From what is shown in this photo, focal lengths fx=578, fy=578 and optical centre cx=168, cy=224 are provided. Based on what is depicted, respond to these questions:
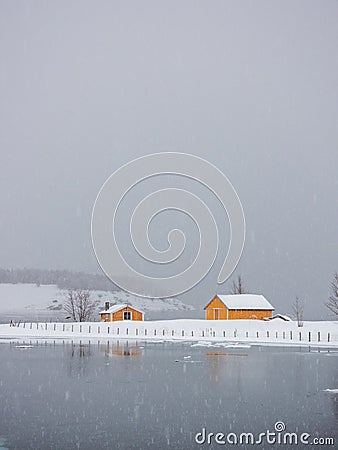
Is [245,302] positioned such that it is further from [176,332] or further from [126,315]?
[126,315]

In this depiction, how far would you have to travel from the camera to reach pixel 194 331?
62906 millimetres

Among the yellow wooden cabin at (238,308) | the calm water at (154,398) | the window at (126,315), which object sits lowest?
the calm water at (154,398)

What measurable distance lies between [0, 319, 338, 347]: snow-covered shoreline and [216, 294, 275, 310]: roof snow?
399 cm

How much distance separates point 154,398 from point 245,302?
50.8 metres

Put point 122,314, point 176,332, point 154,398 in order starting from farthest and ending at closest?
point 122,314
point 176,332
point 154,398

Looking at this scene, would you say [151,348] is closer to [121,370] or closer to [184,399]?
[121,370]

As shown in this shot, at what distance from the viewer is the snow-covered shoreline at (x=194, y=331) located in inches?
2140

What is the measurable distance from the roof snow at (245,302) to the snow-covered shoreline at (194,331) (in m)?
3.99

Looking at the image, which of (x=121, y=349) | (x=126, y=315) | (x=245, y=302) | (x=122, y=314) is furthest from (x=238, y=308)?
(x=121, y=349)

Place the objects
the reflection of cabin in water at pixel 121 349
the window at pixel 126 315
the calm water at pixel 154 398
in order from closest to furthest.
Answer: the calm water at pixel 154 398, the reflection of cabin in water at pixel 121 349, the window at pixel 126 315

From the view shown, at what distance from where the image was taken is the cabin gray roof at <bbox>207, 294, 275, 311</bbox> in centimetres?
6988

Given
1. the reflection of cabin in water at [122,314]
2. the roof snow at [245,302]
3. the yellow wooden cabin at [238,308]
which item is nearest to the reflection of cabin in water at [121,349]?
the yellow wooden cabin at [238,308]

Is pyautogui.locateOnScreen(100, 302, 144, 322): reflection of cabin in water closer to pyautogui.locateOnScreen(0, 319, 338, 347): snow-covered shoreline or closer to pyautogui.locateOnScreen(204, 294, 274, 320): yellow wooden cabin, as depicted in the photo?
pyautogui.locateOnScreen(0, 319, 338, 347): snow-covered shoreline

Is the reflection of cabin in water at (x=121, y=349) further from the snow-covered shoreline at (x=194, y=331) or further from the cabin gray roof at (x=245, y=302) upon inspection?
the cabin gray roof at (x=245, y=302)
